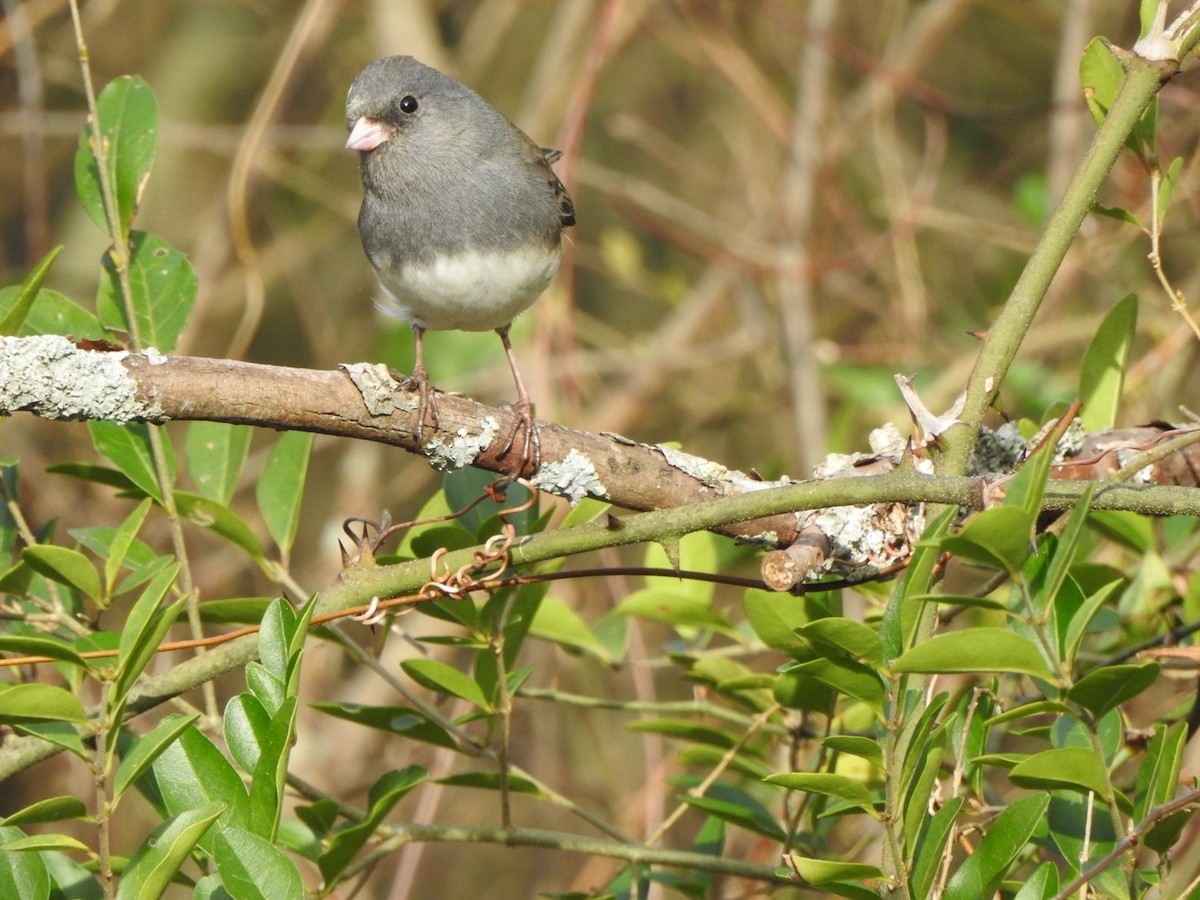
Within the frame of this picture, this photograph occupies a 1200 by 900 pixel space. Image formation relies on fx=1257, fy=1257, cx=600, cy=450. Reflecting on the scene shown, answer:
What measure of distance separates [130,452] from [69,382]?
28cm

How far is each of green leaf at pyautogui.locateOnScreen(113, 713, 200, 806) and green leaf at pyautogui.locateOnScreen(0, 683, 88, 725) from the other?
0.24 feet

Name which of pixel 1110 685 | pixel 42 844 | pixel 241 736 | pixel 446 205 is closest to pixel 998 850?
pixel 1110 685

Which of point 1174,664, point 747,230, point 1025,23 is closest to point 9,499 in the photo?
point 1174,664

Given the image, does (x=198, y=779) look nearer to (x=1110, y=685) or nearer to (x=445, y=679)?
(x=445, y=679)

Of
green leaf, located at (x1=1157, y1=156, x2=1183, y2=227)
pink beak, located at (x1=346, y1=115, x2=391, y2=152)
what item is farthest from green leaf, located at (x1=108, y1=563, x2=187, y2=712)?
pink beak, located at (x1=346, y1=115, x2=391, y2=152)

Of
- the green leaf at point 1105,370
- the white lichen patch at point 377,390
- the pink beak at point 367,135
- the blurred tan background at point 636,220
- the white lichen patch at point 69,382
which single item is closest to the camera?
the white lichen patch at point 69,382

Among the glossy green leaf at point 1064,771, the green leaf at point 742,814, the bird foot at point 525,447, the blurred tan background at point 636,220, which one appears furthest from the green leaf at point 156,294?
the blurred tan background at point 636,220

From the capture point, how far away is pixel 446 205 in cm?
202

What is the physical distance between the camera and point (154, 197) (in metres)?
4.19

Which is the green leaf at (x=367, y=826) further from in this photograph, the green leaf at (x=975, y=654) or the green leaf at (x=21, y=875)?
the green leaf at (x=975, y=654)

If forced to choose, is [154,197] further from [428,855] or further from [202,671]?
[202,671]

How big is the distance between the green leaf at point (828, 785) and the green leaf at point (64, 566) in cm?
71

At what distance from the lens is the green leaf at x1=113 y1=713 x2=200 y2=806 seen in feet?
3.19

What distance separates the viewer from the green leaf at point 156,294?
1.46 meters
